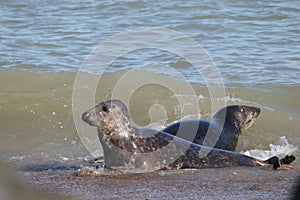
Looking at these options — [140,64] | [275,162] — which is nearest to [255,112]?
[275,162]

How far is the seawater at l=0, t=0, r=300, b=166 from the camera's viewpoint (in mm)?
7754

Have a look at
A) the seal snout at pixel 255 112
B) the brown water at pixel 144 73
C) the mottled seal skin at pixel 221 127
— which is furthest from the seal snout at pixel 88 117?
the seal snout at pixel 255 112

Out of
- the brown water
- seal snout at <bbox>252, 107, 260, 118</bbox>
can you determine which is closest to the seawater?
the brown water

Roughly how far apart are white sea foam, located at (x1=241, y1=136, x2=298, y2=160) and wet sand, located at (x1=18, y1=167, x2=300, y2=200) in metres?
1.21

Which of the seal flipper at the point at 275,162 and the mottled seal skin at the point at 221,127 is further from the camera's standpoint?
the mottled seal skin at the point at 221,127

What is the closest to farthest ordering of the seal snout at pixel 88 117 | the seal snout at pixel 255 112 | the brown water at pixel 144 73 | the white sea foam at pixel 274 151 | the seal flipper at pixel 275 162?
the seal snout at pixel 88 117 → the seal flipper at pixel 275 162 → the white sea foam at pixel 274 151 → the brown water at pixel 144 73 → the seal snout at pixel 255 112

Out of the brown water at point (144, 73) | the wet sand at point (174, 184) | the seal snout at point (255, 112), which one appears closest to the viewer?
the wet sand at point (174, 184)

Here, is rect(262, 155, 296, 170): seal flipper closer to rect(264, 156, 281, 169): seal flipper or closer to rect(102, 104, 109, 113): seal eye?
rect(264, 156, 281, 169): seal flipper

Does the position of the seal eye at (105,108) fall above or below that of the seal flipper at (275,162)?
above

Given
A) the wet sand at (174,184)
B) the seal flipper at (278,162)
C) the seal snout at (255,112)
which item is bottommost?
the seal snout at (255,112)

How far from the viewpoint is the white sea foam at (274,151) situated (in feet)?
21.9

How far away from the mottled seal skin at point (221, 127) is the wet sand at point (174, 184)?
3.27 ft

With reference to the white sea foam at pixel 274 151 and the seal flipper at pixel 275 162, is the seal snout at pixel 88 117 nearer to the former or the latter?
the seal flipper at pixel 275 162

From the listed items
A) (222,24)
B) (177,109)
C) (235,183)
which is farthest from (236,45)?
(235,183)
